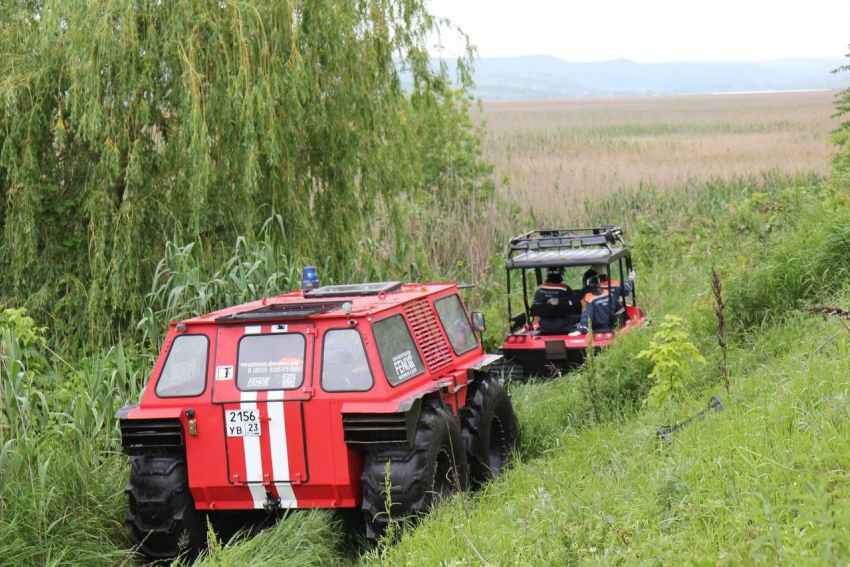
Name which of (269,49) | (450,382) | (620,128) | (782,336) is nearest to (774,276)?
(782,336)

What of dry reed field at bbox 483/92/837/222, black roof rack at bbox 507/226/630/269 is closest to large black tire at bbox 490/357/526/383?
black roof rack at bbox 507/226/630/269

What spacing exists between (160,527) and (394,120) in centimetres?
745

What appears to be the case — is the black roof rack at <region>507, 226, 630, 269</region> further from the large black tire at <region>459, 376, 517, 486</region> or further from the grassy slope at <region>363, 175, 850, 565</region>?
the large black tire at <region>459, 376, 517, 486</region>

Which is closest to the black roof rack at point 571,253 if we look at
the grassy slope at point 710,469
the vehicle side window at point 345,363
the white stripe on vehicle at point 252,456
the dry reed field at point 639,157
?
the grassy slope at point 710,469

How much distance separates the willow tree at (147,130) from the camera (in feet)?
36.4

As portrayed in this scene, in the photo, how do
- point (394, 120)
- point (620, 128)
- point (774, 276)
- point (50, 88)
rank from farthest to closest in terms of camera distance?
1. point (620, 128)
2. point (394, 120)
3. point (50, 88)
4. point (774, 276)

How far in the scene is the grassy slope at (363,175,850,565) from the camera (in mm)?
4609

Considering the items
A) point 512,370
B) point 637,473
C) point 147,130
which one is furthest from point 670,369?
point 147,130

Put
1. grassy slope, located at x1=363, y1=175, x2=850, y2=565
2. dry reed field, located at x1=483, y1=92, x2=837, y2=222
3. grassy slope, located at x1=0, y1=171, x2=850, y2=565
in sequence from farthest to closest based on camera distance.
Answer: dry reed field, located at x1=483, y1=92, x2=837, y2=222 < grassy slope, located at x1=0, y1=171, x2=850, y2=565 < grassy slope, located at x1=363, y1=175, x2=850, y2=565

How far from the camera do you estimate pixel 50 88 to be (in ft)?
37.6

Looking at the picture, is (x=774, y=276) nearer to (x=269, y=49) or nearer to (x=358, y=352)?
(x=358, y=352)

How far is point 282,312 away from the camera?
716 cm

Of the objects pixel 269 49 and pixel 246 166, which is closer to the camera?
pixel 246 166

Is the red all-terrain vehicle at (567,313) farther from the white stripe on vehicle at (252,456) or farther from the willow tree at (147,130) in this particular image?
the white stripe on vehicle at (252,456)
